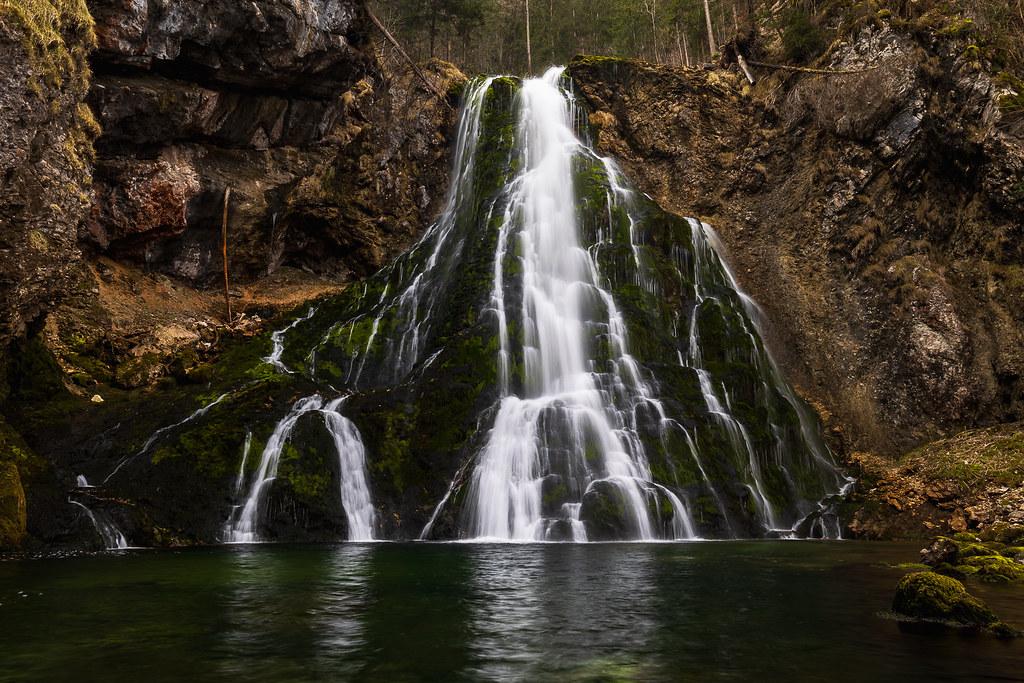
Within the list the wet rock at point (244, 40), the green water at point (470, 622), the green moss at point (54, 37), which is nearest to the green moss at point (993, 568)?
the green water at point (470, 622)

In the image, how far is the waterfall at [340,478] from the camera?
14.5 meters

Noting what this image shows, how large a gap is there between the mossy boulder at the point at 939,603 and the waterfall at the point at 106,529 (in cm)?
1303

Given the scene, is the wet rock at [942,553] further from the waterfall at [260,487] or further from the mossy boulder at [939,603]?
the waterfall at [260,487]

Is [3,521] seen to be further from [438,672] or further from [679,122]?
[679,122]

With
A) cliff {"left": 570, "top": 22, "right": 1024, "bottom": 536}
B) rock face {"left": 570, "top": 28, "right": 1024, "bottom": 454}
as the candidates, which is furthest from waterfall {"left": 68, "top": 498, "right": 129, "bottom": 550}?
rock face {"left": 570, "top": 28, "right": 1024, "bottom": 454}

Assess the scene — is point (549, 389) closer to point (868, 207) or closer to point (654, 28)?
point (868, 207)

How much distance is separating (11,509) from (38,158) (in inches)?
295

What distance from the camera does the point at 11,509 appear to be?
12188mm

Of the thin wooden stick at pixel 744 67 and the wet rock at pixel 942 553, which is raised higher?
the thin wooden stick at pixel 744 67

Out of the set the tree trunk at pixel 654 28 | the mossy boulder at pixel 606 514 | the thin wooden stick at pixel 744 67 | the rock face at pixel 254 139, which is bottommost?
the mossy boulder at pixel 606 514

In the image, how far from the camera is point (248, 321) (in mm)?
24188

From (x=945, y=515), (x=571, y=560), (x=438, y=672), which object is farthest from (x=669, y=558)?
(x=945, y=515)

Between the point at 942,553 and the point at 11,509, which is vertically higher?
the point at 11,509

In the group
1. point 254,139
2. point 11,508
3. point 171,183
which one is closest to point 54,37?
point 171,183
